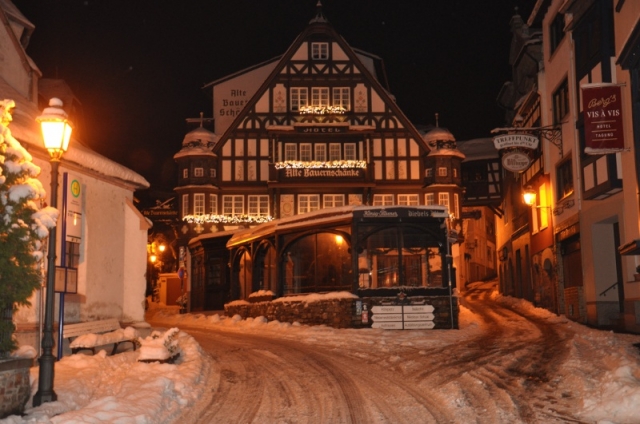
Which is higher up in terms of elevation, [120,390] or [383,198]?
[383,198]

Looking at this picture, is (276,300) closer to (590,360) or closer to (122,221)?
(122,221)

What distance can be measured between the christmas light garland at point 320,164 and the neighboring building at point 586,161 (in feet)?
37.1

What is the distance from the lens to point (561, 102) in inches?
1082

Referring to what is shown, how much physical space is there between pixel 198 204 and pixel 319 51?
1211 cm

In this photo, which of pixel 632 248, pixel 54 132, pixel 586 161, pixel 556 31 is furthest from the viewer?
pixel 556 31

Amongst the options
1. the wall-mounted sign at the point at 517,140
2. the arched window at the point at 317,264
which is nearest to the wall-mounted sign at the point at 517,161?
the wall-mounted sign at the point at 517,140

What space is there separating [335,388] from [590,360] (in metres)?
5.36

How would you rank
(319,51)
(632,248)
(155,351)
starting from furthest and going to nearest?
(319,51)
(632,248)
(155,351)

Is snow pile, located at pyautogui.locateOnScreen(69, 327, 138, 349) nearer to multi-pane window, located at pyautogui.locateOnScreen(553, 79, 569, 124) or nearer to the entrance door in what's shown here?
multi-pane window, located at pyautogui.locateOnScreen(553, 79, 569, 124)

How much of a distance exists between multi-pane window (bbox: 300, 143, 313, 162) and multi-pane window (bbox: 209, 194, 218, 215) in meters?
5.88

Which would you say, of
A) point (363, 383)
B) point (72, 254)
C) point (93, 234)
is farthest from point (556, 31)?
point (72, 254)

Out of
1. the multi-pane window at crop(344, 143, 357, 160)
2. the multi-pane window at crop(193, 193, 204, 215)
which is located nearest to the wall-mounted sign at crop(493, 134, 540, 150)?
the multi-pane window at crop(344, 143, 357, 160)

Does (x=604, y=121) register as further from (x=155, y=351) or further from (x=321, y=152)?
(x=321, y=152)

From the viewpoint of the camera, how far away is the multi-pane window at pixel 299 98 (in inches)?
1750
